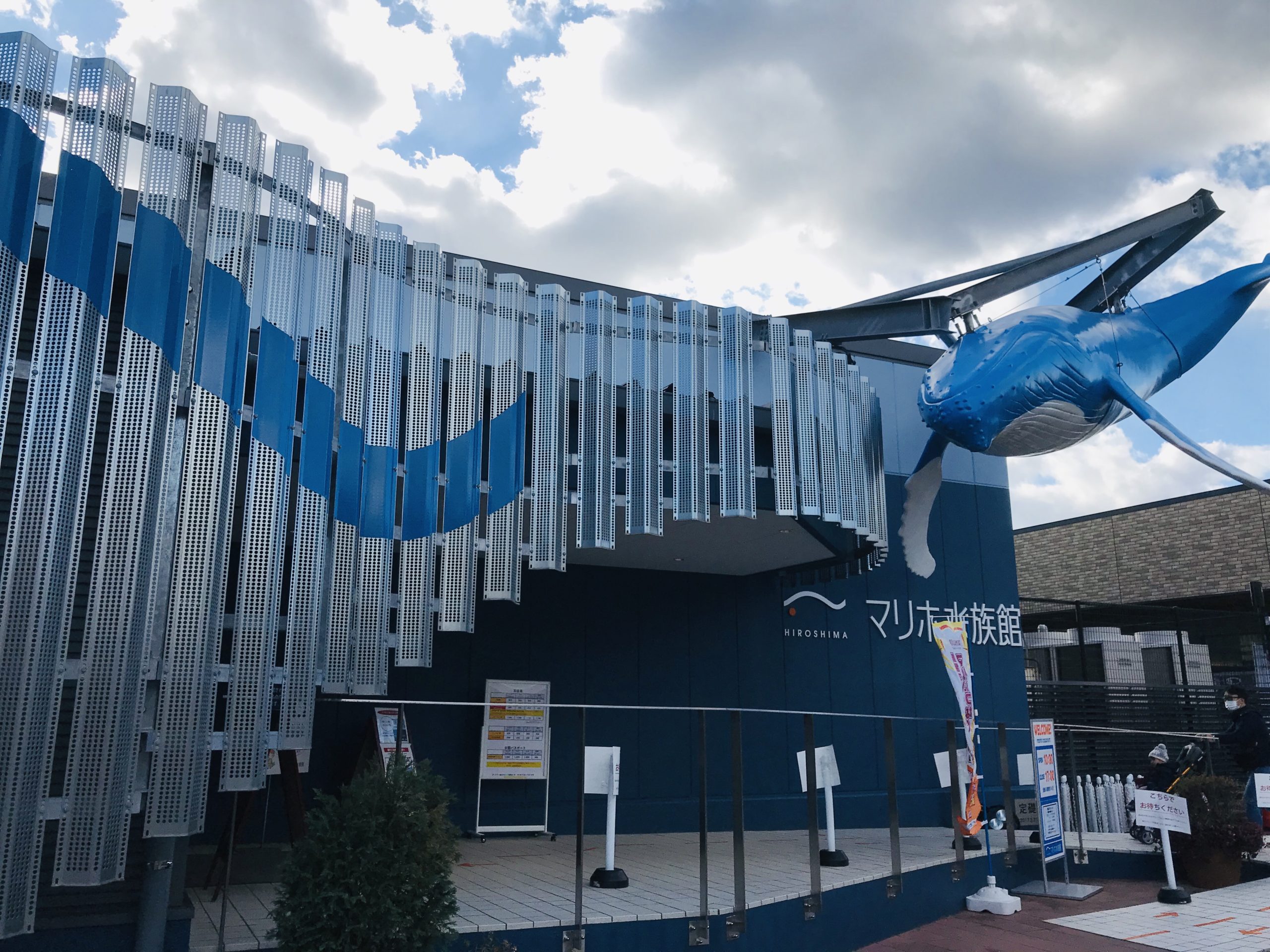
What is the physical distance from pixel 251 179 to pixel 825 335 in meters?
6.93

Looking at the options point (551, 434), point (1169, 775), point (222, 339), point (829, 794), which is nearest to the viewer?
point (222, 339)

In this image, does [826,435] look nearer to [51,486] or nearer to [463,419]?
[463,419]

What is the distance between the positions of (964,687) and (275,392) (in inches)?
254

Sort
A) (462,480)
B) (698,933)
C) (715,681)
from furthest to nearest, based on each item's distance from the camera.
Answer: (715,681), (462,480), (698,933)

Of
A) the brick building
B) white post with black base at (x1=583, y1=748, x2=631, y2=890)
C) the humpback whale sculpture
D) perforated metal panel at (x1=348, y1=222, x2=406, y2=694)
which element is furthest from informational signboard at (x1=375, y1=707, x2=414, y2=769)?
the brick building

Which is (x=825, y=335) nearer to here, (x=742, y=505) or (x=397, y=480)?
(x=742, y=505)

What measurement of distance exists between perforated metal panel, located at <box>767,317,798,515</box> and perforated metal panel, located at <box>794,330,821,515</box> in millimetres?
84

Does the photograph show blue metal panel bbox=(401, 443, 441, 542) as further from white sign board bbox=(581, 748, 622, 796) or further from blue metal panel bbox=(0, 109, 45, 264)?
blue metal panel bbox=(0, 109, 45, 264)

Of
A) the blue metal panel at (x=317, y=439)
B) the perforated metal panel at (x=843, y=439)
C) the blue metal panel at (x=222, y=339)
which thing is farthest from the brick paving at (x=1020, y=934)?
the blue metal panel at (x=222, y=339)

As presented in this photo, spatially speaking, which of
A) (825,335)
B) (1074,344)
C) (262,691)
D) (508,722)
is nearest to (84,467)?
(262,691)

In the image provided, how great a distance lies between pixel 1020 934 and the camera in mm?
8211

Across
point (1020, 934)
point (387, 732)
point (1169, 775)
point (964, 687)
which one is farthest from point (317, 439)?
point (1169, 775)

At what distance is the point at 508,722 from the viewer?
425 inches

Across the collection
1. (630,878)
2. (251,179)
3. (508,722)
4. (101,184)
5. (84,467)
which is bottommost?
(630,878)
